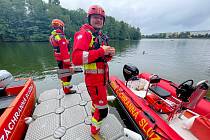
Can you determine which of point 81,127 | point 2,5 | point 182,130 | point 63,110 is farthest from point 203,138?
point 2,5

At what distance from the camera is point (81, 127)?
199 cm

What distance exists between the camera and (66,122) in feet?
6.82

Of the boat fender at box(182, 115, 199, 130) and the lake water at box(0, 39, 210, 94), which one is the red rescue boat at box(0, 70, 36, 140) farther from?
the boat fender at box(182, 115, 199, 130)

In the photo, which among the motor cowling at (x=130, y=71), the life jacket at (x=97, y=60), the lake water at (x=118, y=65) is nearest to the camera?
the life jacket at (x=97, y=60)

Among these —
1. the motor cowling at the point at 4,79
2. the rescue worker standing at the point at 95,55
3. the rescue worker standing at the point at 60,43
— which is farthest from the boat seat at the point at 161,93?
the motor cowling at the point at 4,79

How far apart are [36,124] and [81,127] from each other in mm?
723

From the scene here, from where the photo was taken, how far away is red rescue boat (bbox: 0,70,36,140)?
154cm

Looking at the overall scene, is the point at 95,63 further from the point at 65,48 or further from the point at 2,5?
the point at 2,5

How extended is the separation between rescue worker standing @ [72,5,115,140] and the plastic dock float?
1.11ft

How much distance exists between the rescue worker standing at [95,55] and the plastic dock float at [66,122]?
1.11 feet

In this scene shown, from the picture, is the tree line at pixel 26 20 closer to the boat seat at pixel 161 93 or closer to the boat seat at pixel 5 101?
the boat seat at pixel 5 101

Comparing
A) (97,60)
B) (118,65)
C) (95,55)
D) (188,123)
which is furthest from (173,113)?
(118,65)

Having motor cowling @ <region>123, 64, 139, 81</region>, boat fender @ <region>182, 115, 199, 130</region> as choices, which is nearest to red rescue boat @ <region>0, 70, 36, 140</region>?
motor cowling @ <region>123, 64, 139, 81</region>

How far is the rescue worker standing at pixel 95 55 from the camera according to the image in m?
1.29
